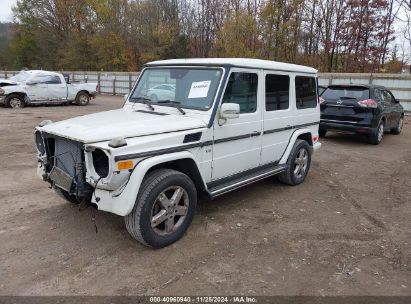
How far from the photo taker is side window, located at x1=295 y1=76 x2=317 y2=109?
6.10m

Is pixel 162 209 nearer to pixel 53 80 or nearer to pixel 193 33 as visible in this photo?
pixel 53 80

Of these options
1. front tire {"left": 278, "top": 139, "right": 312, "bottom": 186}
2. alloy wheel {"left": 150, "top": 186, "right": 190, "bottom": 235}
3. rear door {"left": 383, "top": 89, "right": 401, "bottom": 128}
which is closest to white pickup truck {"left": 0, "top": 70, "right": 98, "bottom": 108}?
rear door {"left": 383, "top": 89, "right": 401, "bottom": 128}

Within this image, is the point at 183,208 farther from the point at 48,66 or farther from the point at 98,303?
the point at 48,66

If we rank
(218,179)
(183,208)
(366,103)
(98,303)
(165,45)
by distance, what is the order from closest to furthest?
(98,303) < (183,208) < (218,179) < (366,103) < (165,45)

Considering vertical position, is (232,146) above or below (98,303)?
above

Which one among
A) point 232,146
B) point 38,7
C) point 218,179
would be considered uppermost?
point 38,7

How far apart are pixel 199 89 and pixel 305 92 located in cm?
250

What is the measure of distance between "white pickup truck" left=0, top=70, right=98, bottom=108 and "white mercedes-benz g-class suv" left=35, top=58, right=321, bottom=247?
47.0 ft

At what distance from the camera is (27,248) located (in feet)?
12.9

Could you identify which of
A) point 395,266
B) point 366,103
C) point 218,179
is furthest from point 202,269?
point 366,103

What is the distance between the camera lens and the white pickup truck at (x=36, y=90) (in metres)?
17.2

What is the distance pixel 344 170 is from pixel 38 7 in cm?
5053

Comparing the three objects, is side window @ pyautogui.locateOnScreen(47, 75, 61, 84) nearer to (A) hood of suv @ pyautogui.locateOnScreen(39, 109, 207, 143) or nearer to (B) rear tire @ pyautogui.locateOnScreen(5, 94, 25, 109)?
(B) rear tire @ pyautogui.locateOnScreen(5, 94, 25, 109)

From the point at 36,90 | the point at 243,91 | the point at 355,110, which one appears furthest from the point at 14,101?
the point at 243,91
